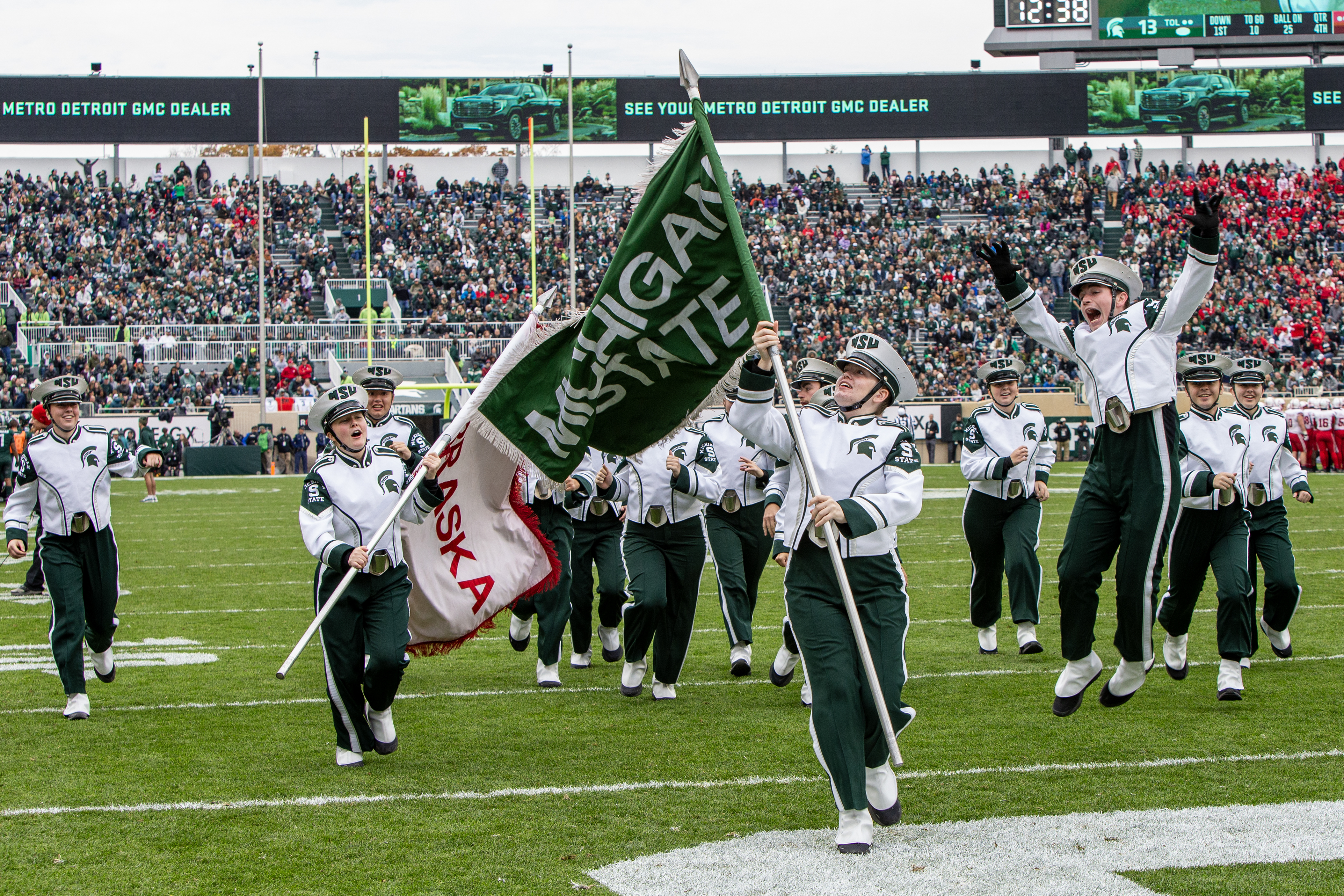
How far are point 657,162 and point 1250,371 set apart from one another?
4.70 meters

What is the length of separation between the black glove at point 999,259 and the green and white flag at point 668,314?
3.88ft

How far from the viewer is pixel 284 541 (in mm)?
18766

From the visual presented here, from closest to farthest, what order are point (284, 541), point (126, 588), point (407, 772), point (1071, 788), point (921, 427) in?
point (1071, 788) < point (407, 772) < point (126, 588) < point (284, 541) < point (921, 427)

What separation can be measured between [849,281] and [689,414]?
38650mm

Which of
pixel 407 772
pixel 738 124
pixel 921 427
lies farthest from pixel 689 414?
pixel 738 124

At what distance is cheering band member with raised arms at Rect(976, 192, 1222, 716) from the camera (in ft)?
21.3

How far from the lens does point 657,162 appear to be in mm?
6176

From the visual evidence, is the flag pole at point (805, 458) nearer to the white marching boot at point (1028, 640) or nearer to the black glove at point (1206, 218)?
the black glove at point (1206, 218)

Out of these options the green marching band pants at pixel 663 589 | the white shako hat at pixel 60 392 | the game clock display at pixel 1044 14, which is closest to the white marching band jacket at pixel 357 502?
the green marching band pants at pixel 663 589

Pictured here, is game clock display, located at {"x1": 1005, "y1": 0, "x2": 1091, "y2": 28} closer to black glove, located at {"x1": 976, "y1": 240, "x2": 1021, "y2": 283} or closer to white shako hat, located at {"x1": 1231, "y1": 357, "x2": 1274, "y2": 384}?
white shako hat, located at {"x1": 1231, "y1": 357, "x2": 1274, "y2": 384}

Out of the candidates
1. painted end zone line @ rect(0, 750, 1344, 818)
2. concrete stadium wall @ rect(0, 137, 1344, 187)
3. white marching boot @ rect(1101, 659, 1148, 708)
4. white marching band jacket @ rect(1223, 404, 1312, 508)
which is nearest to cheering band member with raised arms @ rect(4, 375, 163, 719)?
painted end zone line @ rect(0, 750, 1344, 818)

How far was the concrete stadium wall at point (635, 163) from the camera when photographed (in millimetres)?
51188

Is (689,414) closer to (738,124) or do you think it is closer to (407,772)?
(407,772)

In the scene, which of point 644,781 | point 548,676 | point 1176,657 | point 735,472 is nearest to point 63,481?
point 548,676
